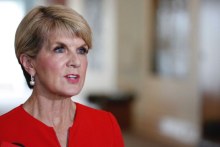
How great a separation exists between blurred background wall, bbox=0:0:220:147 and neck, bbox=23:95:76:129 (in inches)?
134

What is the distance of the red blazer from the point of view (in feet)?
4.61

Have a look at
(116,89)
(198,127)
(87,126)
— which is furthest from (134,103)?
(87,126)

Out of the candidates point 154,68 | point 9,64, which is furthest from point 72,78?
point 9,64

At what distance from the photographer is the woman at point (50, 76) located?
1.38 meters

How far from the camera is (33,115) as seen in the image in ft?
4.80

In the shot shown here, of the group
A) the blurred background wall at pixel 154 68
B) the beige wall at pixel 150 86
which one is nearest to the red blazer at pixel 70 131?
the blurred background wall at pixel 154 68

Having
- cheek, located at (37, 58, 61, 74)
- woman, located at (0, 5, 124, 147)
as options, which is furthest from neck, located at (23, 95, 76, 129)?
cheek, located at (37, 58, 61, 74)

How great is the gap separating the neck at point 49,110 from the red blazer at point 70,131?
2cm

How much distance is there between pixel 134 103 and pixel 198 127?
1785mm

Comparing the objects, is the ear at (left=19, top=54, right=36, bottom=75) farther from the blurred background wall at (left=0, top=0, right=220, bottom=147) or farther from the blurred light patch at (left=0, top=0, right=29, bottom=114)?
the blurred light patch at (left=0, top=0, right=29, bottom=114)

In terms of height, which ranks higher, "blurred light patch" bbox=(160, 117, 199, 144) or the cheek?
the cheek

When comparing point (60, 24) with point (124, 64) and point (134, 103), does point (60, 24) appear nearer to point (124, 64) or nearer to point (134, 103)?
point (134, 103)

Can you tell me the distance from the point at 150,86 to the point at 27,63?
539cm

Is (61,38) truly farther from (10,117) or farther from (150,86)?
(150,86)
